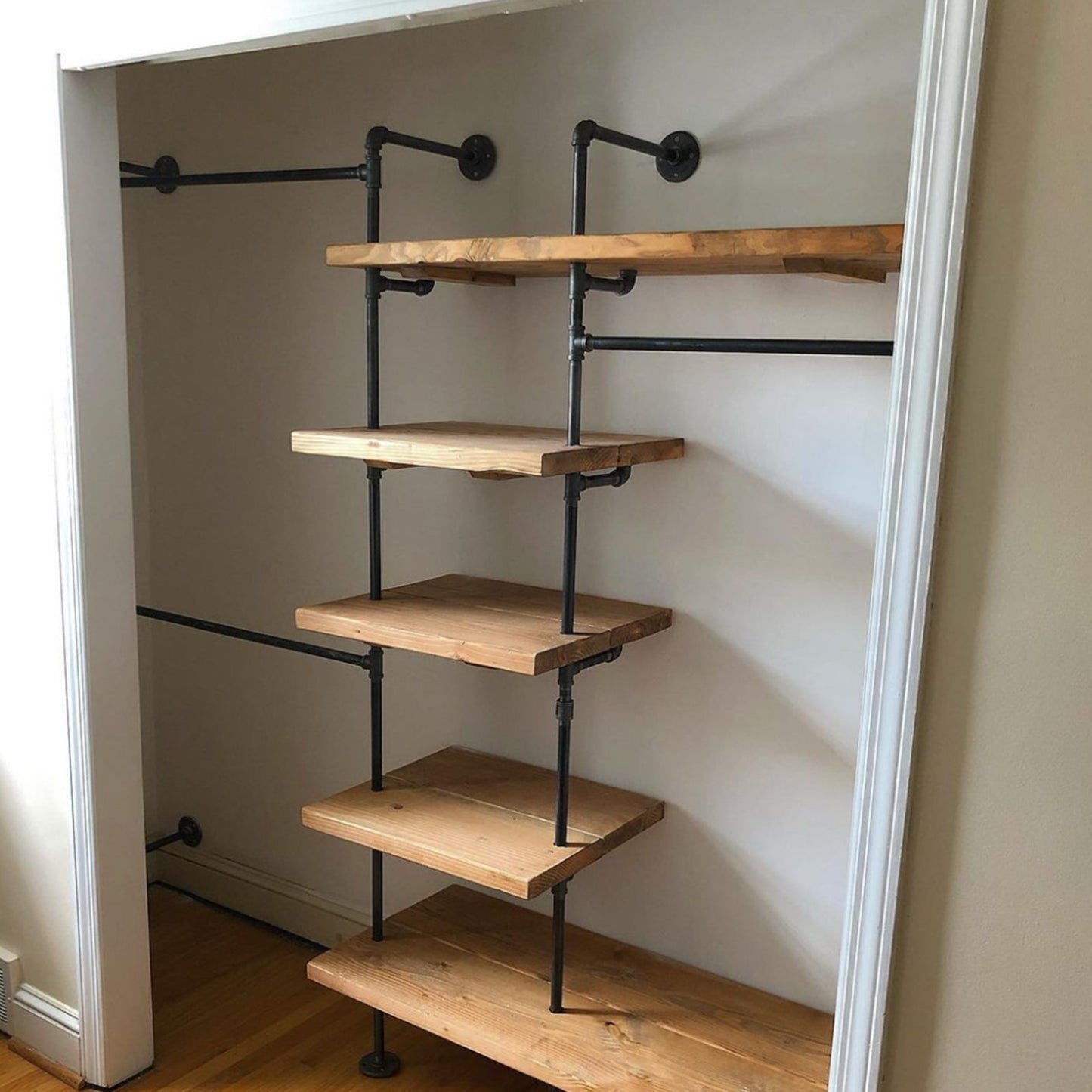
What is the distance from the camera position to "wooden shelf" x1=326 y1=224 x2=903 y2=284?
1362 millimetres

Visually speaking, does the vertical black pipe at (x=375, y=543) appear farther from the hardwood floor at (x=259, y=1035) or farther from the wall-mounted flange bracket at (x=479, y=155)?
the wall-mounted flange bracket at (x=479, y=155)

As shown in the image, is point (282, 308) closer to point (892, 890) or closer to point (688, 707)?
point (688, 707)

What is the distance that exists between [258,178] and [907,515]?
55.4 inches

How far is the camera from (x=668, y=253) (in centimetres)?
146

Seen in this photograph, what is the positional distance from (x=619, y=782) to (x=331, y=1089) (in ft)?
2.52

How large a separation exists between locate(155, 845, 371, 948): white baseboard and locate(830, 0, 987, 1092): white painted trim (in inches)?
58.5

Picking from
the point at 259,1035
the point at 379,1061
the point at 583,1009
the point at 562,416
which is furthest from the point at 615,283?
the point at 259,1035

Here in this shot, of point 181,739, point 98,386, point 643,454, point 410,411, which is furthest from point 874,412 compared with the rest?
point 181,739

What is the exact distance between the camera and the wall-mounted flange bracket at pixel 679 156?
1783 millimetres

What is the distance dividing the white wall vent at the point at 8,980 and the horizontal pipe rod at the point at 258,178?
1.51 m

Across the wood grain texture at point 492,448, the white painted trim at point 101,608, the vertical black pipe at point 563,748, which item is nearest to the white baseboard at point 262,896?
the white painted trim at point 101,608

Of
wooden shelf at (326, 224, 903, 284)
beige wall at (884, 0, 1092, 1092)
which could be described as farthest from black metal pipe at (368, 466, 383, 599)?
beige wall at (884, 0, 1092, 1092)

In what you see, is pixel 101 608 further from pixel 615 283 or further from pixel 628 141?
pixel 628 141

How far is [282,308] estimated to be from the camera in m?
2.37
